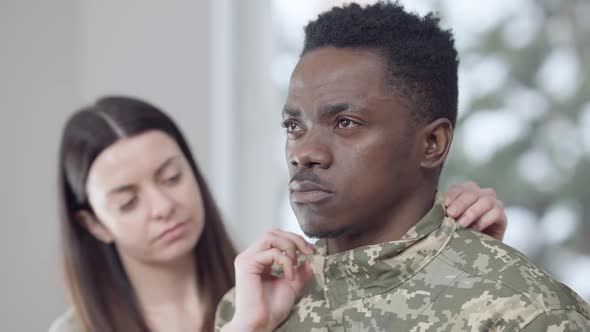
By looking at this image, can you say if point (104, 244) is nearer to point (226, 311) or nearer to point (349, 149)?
point (226, 311)

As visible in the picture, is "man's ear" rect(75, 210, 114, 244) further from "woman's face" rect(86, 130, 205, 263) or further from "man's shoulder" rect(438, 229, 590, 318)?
"man's shoulder" rect(438, 229, 590, 318)

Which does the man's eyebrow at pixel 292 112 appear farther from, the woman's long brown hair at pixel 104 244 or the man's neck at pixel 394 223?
the woman's long brown hair at pixel 104 244

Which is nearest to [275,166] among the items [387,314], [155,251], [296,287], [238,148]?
[238,148]

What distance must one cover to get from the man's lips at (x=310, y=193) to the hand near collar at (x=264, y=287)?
0.44 ft

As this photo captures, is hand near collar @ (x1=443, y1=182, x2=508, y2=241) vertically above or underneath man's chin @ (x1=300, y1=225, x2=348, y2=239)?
underneath

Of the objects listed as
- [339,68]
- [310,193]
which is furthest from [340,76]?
[310,193]

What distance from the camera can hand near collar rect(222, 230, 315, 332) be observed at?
1076 millimetres

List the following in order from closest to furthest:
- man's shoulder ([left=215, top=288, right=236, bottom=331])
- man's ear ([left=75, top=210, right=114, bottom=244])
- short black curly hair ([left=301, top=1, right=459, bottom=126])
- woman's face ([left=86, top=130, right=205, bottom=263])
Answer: short black curly hair ([left=301, top=1, right=459, bottom=126]) < man's shoulder ([left=215, top=288, right=236, bottom=331]) < woman's face ([left=86, top=130, right=205, bottom=263]) < man's ear ([left=75, top=210, right=114, bottom=244])

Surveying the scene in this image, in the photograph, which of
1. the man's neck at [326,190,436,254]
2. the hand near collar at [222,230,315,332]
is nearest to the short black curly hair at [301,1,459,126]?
the man's neck at [326,190,436,254]

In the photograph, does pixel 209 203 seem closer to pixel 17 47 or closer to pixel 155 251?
pixel 155 251

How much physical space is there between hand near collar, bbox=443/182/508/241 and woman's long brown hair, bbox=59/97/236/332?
738 millimetres

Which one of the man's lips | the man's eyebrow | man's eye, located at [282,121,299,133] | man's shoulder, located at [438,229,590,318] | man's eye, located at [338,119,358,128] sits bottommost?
man's shoulder, located at [438,229,590,318]

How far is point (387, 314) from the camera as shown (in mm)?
968

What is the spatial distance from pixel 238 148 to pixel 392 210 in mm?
1643
